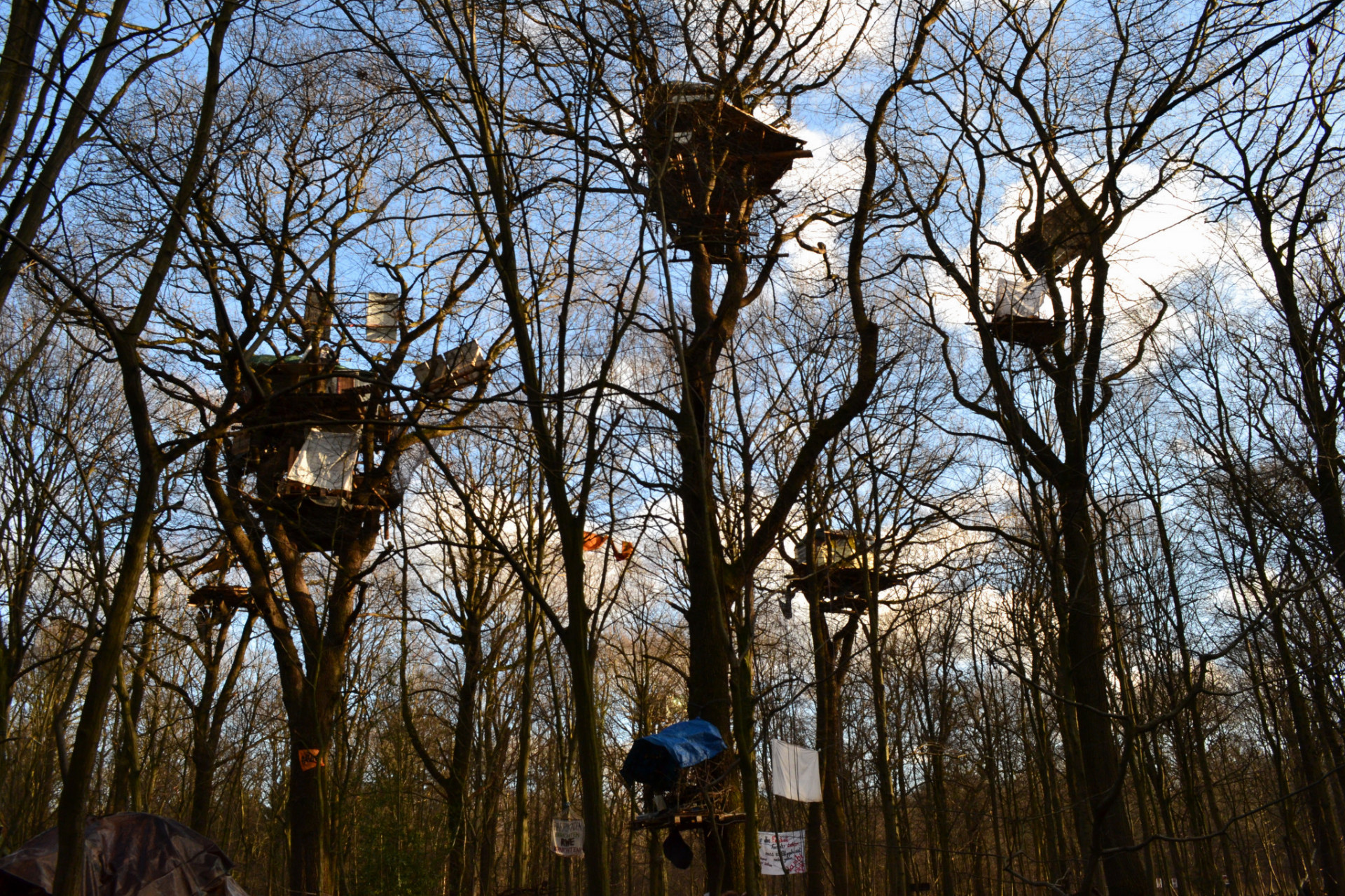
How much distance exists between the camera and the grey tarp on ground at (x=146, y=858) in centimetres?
787

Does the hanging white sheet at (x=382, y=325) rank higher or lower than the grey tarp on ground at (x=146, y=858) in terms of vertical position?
higher

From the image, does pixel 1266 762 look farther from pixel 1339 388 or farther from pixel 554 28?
pixel 554 28

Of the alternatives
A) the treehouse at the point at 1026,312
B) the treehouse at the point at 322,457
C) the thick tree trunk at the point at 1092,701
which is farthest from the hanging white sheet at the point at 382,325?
the thick tree trunk at the point at 1092,701

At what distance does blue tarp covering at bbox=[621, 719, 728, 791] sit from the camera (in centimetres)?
677

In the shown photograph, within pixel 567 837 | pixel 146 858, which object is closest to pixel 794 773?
pixel 567 837

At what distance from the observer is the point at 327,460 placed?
10.8 m

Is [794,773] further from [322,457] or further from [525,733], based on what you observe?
[322,457]

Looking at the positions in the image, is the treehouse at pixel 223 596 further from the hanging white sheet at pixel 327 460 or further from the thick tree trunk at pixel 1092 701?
the thick tree trunk at pixel 1092 701

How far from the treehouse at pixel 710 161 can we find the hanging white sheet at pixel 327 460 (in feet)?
16.8

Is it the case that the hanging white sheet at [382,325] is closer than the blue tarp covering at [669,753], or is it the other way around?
the blue tarp covering at [669,753]

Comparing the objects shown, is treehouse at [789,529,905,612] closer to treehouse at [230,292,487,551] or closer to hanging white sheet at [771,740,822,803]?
hanging white sheet at [771,740,822,803]

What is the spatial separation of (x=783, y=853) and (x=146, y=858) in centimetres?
1017

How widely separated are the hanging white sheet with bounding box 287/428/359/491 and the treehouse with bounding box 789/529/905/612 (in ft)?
23.2

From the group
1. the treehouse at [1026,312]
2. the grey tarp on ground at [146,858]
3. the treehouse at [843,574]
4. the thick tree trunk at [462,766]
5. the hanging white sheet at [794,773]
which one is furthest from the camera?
the treehouse at [843,574]
